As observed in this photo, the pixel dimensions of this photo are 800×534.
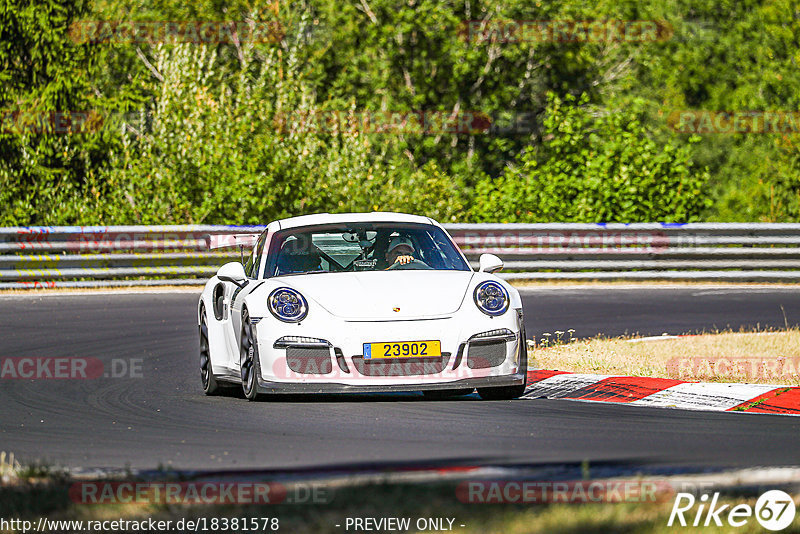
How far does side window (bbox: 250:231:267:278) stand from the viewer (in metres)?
10.5

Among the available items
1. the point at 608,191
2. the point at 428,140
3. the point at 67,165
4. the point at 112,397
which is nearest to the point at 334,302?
the point at 112,397

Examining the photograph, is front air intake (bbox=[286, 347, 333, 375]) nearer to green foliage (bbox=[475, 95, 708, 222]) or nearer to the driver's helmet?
the driver's helmet

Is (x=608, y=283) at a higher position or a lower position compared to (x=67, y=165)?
lower

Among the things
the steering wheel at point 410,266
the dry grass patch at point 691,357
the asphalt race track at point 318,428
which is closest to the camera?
the asphalt race track at point 318,428

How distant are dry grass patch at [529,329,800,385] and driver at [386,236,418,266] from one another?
179 centimetres

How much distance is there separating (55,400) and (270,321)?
6.17 feet

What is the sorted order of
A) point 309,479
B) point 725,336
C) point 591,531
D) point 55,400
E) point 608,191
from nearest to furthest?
point 591,531, point 309,479, point 55,400, point 725,336, point 608,191

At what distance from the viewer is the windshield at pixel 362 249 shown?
10344 mm

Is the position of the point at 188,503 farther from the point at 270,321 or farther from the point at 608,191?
the point at 608,191

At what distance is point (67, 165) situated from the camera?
31375 millimetres

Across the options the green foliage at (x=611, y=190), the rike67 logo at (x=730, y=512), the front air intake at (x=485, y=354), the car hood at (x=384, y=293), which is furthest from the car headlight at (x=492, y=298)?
the green foliage at (x=611, y=190)

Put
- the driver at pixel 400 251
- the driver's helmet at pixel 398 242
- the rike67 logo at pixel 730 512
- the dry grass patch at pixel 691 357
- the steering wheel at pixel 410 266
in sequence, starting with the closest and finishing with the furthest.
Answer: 1. the rike67 logo at pixel 730 512
2. the steering wheel at pixel 410 266
3. the driver at pixel 400 251
4. the driver's helmet at pixel 398 242
5. the dry grass patch at pixel 691 357

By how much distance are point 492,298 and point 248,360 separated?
1.66 meters

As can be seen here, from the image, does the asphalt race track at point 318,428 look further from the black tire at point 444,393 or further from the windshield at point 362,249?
the windshield at point 362,249
